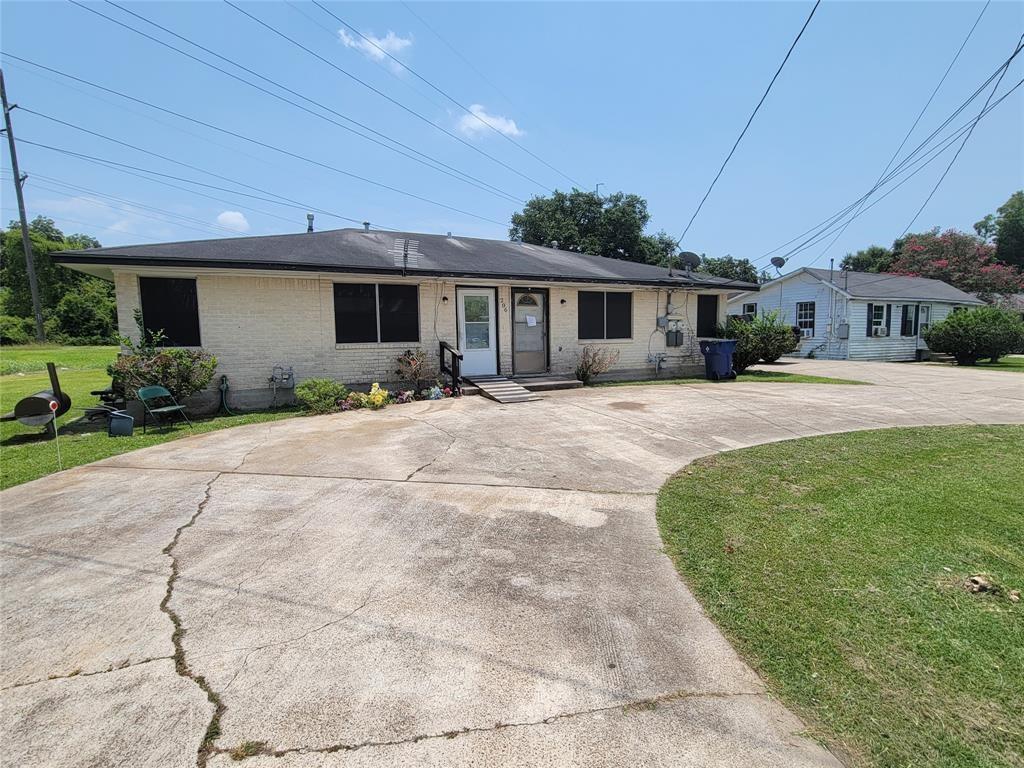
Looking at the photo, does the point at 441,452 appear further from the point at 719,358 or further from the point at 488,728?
the point at 719,358

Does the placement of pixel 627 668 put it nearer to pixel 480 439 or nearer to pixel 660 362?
pixel 480 439

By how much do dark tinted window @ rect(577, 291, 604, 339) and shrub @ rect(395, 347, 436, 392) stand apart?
4458 millimetres

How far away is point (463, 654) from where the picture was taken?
2.43 meters

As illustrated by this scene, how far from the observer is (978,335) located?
18312 millimetres

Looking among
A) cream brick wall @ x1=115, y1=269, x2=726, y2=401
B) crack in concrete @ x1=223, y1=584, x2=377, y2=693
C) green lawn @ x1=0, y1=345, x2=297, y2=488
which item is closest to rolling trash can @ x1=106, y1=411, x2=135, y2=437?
green lawn @ x1=0, y1=345, x2=297, y2=488

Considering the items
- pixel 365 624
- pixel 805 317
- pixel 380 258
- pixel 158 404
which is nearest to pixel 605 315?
pixel 380 258

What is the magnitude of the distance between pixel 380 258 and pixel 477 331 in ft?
9.32

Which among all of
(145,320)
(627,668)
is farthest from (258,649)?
(145,320)

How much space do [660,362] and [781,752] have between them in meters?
13.2

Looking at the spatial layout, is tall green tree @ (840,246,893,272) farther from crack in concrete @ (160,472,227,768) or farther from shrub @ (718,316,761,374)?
crack in concrete @ (160,472,227,768)

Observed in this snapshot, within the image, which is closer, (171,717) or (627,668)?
(171,717)

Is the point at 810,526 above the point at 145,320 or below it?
below

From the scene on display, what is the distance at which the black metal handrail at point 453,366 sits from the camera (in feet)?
36.7

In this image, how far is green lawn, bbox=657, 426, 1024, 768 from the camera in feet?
6.50
